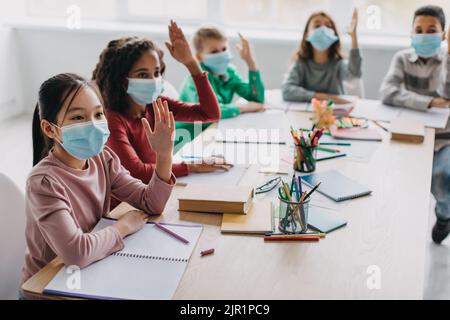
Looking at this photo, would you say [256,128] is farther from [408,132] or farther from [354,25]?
[354,25]

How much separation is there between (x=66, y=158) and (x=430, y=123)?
1.57m

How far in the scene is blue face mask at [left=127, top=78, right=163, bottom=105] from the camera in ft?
5.90

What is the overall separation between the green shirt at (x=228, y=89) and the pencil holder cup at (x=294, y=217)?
1119 millimetres

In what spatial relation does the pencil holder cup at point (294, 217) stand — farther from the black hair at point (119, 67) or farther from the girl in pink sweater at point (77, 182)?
the black hair at point (119, 67)

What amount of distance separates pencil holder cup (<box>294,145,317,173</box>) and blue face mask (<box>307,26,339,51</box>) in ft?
3.68

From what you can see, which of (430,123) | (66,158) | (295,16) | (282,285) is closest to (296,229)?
(282,285)

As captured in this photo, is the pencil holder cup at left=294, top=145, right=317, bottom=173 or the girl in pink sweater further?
the pencil holder cup at left=294, top=145, right=317, bottom=173

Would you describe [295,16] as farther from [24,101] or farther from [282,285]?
[282,285]

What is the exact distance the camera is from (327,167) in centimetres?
179

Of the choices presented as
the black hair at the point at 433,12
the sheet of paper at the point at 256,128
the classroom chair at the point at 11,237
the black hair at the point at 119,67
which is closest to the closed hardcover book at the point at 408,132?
the sheet of paper at the point at 256,128

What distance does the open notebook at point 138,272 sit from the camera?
107 centimetres

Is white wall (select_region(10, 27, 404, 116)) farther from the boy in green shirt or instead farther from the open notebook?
the open notebook

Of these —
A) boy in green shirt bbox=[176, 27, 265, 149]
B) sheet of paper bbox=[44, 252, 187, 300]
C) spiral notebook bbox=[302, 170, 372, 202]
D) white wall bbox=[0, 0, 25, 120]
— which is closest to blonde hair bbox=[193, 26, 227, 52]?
boy in green shirt bbox=[176, 27, 265, 149]
